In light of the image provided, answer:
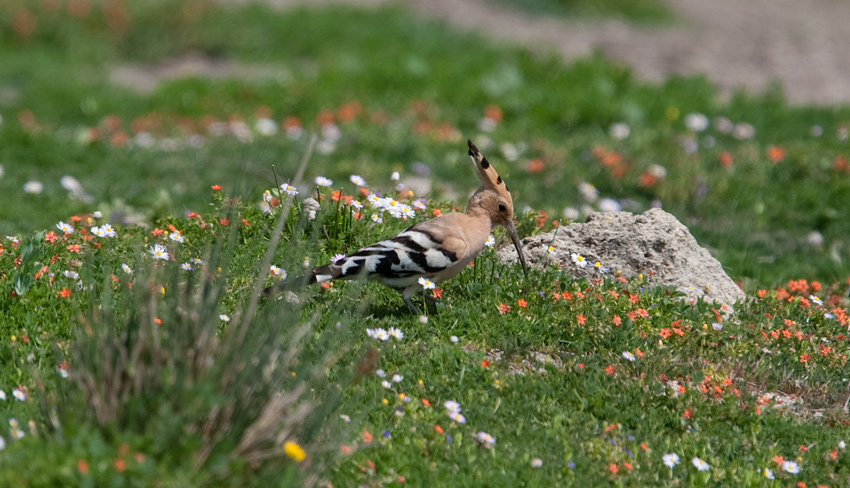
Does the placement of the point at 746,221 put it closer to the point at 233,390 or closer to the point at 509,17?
the point at 233,390

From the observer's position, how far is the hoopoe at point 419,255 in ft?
16.6

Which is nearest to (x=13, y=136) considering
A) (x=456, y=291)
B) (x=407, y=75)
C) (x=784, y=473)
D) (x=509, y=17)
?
(x=407, y=75)

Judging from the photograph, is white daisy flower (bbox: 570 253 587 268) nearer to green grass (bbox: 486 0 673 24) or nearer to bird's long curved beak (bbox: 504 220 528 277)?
bird's long curved beak (bbox: 504 220 528 277)

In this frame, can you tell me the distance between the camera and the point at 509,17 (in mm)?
17750

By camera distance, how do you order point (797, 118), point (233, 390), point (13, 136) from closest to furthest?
1. point (233, 390)
2. point (13, 136)
3. point (797, 118)

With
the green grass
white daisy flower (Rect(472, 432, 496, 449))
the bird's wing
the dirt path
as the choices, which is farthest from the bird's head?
the green grass

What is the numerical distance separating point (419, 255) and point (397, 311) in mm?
475

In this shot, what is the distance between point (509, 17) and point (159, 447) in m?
15.4

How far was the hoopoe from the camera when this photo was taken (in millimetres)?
5051

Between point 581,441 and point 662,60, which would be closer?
point 581,441

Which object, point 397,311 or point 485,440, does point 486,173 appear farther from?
point 485,440

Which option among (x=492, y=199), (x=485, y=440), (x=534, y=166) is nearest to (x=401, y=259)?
(x=492, y=199)

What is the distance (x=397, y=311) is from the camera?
5.41m

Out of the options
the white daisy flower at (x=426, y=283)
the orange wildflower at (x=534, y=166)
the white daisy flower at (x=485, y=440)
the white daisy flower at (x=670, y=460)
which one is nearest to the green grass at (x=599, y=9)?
the orange wildflower at (x=534, y=166)
